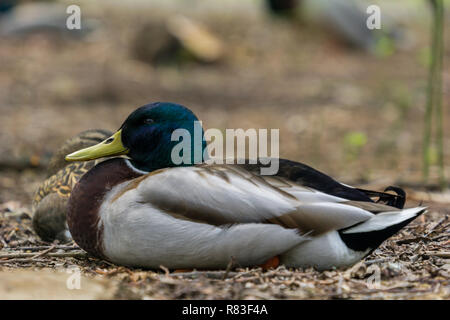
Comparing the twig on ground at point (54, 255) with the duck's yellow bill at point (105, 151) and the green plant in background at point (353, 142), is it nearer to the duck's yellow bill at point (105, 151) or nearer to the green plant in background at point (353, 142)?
the duck's yellow bill at point (105, 151)

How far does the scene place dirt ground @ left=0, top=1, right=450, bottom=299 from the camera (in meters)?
3.38

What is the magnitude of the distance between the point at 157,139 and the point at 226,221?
0.74 metres

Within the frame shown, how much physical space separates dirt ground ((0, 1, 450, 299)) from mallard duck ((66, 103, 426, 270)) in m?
0.10

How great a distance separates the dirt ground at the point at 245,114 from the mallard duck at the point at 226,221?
10cm

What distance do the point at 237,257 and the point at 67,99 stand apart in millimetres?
7874

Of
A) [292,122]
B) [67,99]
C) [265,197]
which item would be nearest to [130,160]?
[265,197]

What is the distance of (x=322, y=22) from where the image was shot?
1541cm

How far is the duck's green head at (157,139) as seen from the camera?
12.7 ft

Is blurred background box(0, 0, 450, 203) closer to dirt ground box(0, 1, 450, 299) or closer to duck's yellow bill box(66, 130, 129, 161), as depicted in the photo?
dirt ground box(0, 1, 450, 299)
